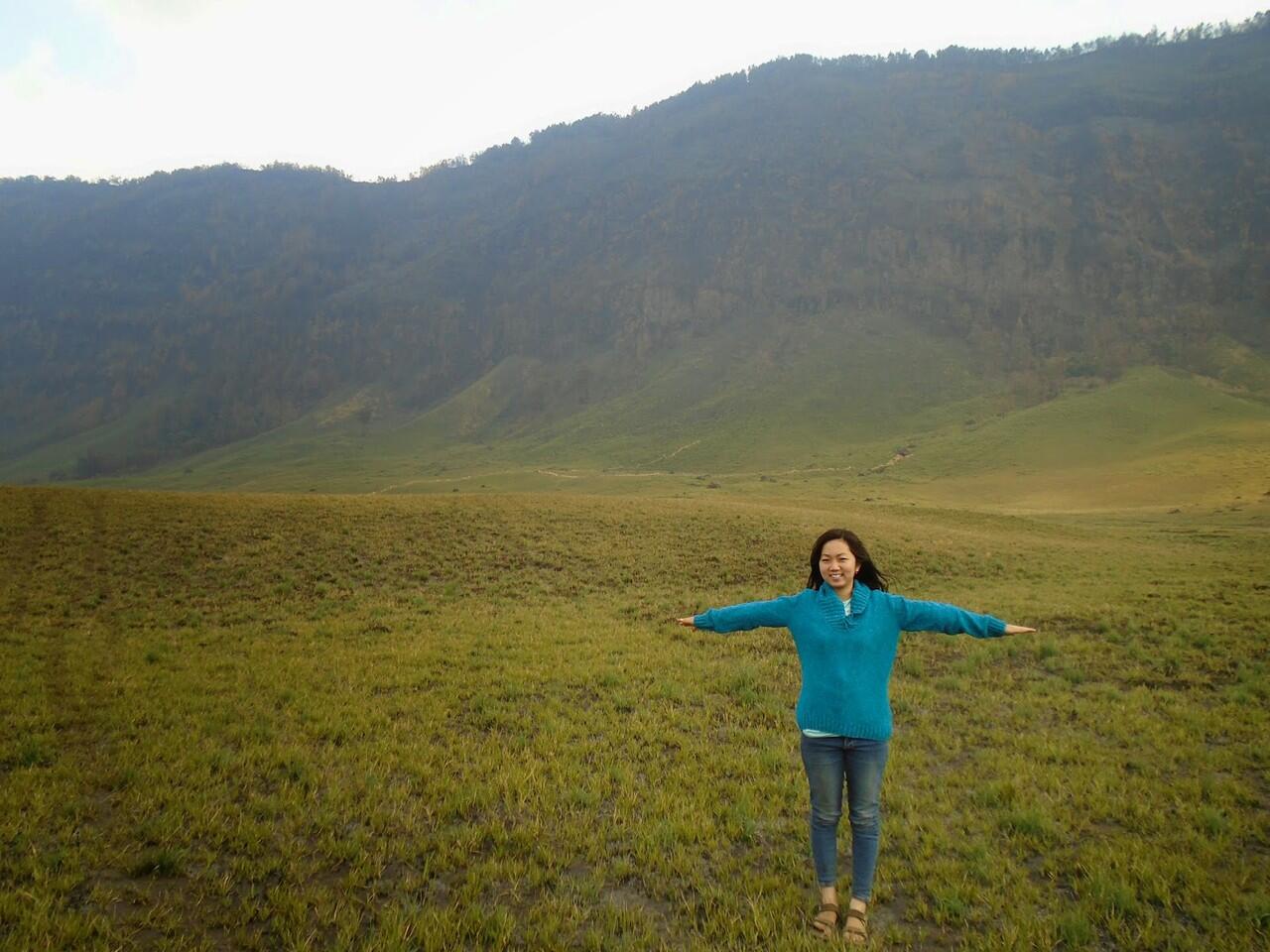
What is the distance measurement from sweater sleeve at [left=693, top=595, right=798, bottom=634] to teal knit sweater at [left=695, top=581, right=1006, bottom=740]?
4 cm

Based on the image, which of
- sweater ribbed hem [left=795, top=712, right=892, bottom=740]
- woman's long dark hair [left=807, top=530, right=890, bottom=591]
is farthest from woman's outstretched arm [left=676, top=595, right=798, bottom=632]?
sweater ribbed hem [left=795, top=712, right=892, bottom=740]

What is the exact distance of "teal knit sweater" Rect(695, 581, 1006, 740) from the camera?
549 cm

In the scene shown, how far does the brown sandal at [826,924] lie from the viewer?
18.5ft

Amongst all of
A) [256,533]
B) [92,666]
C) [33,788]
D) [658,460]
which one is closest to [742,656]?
[33,788]

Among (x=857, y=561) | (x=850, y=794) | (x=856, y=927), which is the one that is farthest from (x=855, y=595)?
(x=856, y=927)

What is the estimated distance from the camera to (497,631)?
17.1 metres

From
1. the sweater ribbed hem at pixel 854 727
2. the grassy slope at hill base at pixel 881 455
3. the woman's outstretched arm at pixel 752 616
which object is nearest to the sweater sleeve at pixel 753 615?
the woman's outstretched arm at pixel 752 616

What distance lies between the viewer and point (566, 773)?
8.92 meters

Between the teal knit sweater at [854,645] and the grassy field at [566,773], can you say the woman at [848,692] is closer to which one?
the teal knit sweater at [854,645]

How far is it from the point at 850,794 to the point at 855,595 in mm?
1814

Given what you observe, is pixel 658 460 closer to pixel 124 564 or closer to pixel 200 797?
pixel 124 564

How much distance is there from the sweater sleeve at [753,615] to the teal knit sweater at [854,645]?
4 centimetres

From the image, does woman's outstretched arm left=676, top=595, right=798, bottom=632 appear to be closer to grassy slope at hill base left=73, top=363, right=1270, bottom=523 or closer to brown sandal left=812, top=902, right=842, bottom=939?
brown sandal left=812, top=902, right=842, bottom=939

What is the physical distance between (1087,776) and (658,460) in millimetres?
121341
